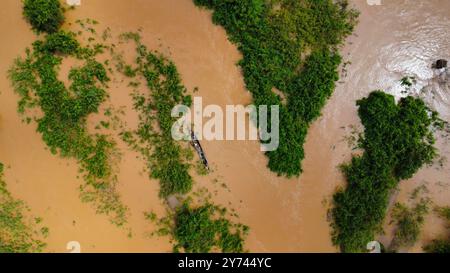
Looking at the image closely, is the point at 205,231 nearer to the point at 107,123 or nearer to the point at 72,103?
the point at 107,123

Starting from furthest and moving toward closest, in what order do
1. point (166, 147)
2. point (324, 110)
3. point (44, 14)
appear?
point (324, 110), point (166, 147), point (44, 14)

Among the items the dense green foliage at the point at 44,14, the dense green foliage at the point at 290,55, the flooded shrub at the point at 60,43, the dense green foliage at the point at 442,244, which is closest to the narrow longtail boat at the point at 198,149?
the dense green foliage at the point at 290,55

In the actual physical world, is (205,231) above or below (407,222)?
below

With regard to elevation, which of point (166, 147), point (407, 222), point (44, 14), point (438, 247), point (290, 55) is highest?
point (44, 14)

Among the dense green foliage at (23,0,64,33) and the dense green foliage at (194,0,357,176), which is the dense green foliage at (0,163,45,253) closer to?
the dense green foliage at (23,0,64,33)

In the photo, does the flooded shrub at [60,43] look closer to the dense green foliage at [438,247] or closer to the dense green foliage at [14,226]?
the dense green foliage at [14,226]

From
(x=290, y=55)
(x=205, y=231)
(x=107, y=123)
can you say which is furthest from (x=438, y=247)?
(x=107, y=123)
